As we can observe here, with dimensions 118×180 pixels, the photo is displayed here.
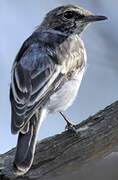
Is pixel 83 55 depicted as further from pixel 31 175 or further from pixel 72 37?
pixel 31 175

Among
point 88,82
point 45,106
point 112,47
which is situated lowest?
point 88,82

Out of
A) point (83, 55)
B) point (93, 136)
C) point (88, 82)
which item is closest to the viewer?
point (93, 136)

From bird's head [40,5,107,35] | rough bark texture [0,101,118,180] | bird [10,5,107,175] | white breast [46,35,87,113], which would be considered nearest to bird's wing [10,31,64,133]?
bird [10,5,107,175]

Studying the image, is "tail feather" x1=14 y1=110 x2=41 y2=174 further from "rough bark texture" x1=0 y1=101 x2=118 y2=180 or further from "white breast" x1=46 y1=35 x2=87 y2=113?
"white breast" x1=46 y1=35 x2=87 y2=113

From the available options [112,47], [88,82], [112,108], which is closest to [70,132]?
[112,108]

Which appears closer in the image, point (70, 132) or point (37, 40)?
point (70, 132)

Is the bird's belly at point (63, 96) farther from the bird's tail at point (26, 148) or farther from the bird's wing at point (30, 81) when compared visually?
the bird's tail at point (26, 148)

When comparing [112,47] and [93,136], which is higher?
[93,136]
